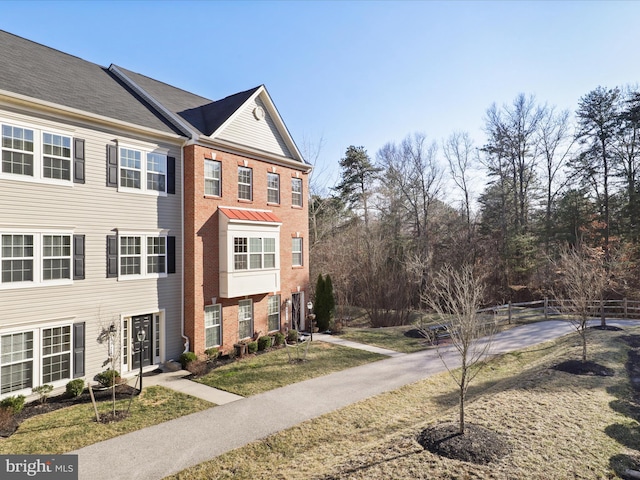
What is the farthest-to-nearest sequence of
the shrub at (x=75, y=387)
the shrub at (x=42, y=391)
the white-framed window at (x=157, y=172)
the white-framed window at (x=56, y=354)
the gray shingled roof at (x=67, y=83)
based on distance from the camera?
the white-framed window at (x=157, y=172), the gray shingled roof at (x=67, y=83), the white-framed window at (x=56, y=354), the shrub at (x=75, y=387), the shrub at (x=42, y=391)

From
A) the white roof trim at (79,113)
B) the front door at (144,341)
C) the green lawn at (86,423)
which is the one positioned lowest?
the green lawn at (86,423)

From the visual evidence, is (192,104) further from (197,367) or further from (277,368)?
(277,368)

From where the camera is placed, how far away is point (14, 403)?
1041 cm

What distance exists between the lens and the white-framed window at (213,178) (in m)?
16.7

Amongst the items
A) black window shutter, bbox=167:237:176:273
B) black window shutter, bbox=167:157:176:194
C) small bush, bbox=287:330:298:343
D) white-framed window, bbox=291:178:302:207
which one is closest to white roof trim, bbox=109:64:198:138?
black window shutter, bbox=167:157:176:194

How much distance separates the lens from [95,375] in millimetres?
13141

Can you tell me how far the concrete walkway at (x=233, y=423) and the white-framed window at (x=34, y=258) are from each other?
5830mm

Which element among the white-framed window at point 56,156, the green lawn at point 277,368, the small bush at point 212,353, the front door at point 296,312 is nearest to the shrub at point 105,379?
the green lawn at point 277,368

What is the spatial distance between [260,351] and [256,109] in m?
11.6

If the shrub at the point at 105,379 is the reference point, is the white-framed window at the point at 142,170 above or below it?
above

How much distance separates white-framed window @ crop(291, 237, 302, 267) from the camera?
852 inches

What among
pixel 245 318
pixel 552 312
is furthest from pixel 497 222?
pixel 245 318

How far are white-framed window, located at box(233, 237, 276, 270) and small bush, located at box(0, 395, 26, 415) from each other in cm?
849

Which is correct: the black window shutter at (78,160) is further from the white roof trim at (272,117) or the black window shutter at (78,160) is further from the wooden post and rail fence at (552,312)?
the wooden post and rail fence at (552,312)
